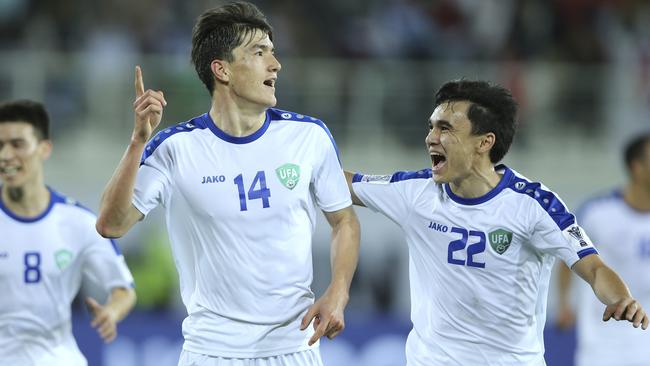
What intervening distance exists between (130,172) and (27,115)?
6.37 ft

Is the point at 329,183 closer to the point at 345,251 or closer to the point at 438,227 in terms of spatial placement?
the point at 345,251

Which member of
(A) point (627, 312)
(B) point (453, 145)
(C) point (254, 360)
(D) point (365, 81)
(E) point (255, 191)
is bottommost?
(C) point (254, 360)

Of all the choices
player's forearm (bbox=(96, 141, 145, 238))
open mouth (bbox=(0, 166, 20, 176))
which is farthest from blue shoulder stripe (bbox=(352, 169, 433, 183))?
open mouth (bbox=(0, 166, 20, 176))

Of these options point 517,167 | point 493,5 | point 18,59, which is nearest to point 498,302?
point 517,167

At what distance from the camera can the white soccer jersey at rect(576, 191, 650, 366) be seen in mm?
8297

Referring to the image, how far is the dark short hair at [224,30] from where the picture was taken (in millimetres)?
5828

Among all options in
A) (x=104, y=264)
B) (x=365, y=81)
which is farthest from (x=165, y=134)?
(x=365, y=81)

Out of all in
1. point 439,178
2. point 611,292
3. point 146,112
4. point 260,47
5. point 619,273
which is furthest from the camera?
point 619,273

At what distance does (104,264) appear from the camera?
22.9 feet

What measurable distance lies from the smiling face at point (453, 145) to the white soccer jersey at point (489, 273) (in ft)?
0.48

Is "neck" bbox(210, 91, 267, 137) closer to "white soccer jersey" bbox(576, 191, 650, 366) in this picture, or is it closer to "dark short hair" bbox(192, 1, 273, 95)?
"dark short hair" bbox(192, 1, 273, 95)

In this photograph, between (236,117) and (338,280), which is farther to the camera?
(236,117)

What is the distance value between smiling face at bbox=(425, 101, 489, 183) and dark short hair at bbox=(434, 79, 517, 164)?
0.04 meters

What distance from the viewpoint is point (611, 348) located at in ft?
27.3
